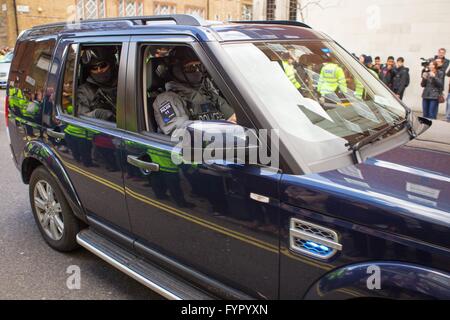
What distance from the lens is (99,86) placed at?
3.57m

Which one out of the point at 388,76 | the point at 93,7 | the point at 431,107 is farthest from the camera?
the point at 93,7

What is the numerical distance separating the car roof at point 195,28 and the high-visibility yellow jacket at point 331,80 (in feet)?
0.81

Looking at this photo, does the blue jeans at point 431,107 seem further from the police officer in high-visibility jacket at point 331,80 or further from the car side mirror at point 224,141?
the car side mirror at point 224,141

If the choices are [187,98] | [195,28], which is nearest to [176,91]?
[187,98]

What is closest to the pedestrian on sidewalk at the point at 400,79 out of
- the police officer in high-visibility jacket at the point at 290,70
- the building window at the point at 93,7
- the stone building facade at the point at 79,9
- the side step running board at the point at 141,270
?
the police officer in high-visibility jacket at the point at 290,70

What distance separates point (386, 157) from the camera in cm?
212

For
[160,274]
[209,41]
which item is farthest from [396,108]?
[160,274]

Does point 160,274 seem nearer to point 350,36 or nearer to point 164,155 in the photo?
point 164,155

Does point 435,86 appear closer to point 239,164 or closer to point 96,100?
point 96,100

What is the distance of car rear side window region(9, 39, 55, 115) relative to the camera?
3505mm

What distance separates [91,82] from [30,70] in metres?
0.64

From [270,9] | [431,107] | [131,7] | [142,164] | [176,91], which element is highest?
[131,7]

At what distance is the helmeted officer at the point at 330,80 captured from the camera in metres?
2.57

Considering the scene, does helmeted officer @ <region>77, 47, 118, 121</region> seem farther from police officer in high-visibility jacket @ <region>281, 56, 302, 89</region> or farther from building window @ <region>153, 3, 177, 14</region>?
building window @ <region>153, 3, 177, 14</region>
